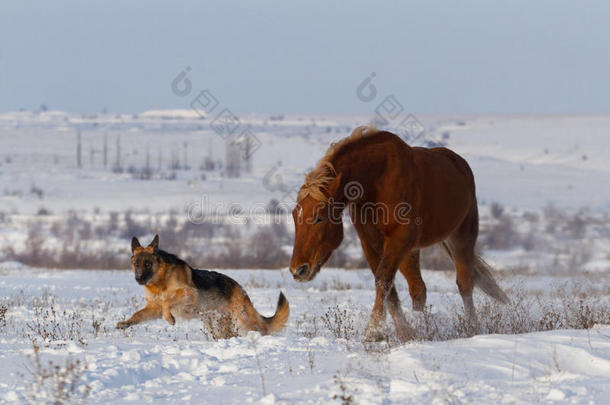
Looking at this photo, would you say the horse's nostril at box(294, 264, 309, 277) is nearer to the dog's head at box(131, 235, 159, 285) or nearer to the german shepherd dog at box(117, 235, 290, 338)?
the german shepherd dog at box(117, 235, 290, 338)

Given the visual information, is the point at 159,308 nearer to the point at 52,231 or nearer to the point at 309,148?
the point at 52,231

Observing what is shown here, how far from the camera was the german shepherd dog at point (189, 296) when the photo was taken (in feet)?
30.1

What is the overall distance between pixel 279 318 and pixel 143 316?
4.80 feet

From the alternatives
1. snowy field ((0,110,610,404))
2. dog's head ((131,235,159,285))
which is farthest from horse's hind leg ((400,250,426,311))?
dog's head ((131,235,159,285))

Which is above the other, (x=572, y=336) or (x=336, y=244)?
(x=336, y=244)

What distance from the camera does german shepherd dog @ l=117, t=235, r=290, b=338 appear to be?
9180 mm

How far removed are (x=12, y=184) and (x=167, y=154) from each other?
2790 centimetres

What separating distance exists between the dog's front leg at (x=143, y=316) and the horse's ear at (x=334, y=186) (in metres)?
2.61

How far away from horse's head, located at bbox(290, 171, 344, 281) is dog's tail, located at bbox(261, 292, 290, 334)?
119 cm

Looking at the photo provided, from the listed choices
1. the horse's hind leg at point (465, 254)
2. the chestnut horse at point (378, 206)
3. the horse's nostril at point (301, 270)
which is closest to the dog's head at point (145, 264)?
the chestnut horse at point (378, 206)

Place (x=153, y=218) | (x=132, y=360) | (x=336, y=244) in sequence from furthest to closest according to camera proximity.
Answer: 1. (x=153, y=218)
2. (x=336, y=244)
3. (x=132, y=360)

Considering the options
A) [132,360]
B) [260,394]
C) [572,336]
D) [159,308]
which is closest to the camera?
[260,394]

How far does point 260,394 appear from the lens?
552 centimetres

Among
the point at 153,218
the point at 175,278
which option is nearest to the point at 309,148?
the point at 153,218
